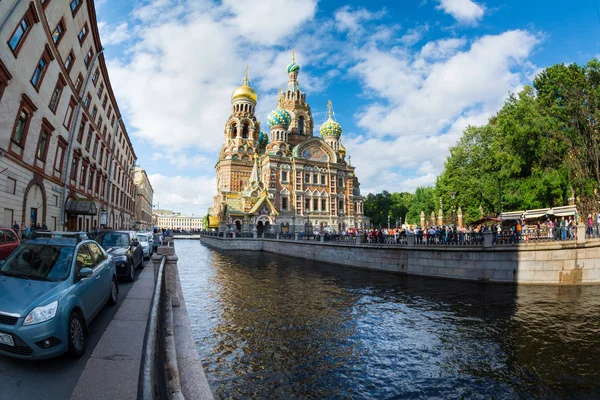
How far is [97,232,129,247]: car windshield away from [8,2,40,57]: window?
933cm

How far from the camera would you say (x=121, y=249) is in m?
11.5

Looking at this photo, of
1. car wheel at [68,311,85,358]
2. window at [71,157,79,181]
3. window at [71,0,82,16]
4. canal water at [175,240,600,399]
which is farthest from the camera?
window at [71,157,79,181]

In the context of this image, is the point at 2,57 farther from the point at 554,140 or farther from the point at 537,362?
the point at 554,140

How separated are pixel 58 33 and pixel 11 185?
9548mm

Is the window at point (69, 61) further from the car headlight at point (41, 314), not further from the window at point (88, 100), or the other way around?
the car headlight at point (41, 314)

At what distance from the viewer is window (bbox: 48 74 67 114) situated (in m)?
19.1

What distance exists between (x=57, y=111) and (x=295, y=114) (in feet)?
166

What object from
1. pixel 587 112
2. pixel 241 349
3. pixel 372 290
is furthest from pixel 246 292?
pixel 587 112

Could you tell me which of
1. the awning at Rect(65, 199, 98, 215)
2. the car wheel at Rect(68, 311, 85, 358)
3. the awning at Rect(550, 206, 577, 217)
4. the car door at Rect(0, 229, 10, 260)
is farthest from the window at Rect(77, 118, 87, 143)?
the awning at Rect(550, 206, 577, 217)

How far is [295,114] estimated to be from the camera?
219 feet

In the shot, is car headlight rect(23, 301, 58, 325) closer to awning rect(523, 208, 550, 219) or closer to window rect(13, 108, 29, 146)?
window rect(13, 108, 29, 146)

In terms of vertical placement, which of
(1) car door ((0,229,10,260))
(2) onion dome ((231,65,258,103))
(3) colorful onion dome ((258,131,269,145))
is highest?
(2) onion dome ((231,65,258,103))

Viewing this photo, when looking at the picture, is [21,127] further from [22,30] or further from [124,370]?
[124,370]

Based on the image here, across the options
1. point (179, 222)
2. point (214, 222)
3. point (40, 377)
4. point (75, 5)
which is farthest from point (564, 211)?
point (179, 222)
